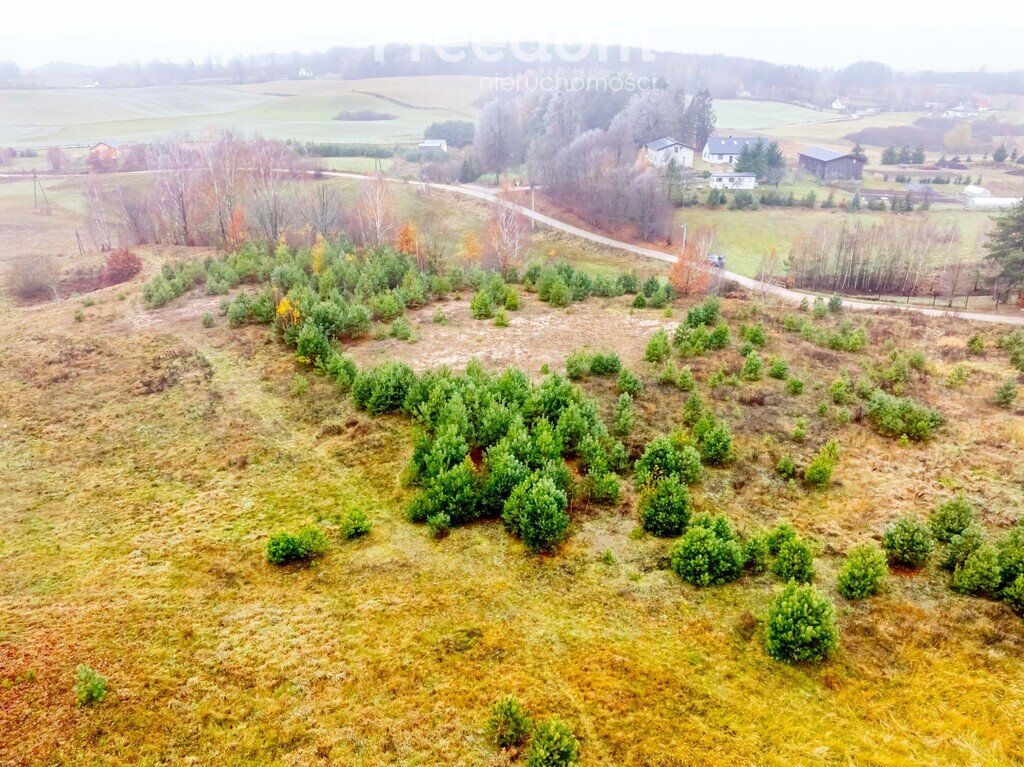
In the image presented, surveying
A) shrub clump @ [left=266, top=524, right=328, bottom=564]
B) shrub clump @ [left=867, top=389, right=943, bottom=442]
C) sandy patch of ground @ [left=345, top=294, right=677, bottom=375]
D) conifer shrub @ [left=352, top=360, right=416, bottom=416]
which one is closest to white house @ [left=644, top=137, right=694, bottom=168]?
sandy patch of ground @ [left=345, top=294, right=677, bottom=375]

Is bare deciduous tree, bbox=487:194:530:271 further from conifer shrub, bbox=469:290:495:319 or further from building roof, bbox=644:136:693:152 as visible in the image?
building roof, bbox=644:136:693:152

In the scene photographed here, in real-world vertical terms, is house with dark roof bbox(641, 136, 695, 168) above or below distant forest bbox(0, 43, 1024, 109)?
below

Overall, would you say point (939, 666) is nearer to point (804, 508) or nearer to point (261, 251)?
point (804, 508)

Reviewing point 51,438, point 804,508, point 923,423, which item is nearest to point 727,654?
point 804,508

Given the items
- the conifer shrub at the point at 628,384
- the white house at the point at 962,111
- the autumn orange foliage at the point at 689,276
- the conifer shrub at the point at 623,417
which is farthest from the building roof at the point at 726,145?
the white house at the point at 962,111

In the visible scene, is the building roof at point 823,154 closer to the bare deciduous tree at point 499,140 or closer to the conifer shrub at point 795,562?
the bare deciduous tree at point 499,140
